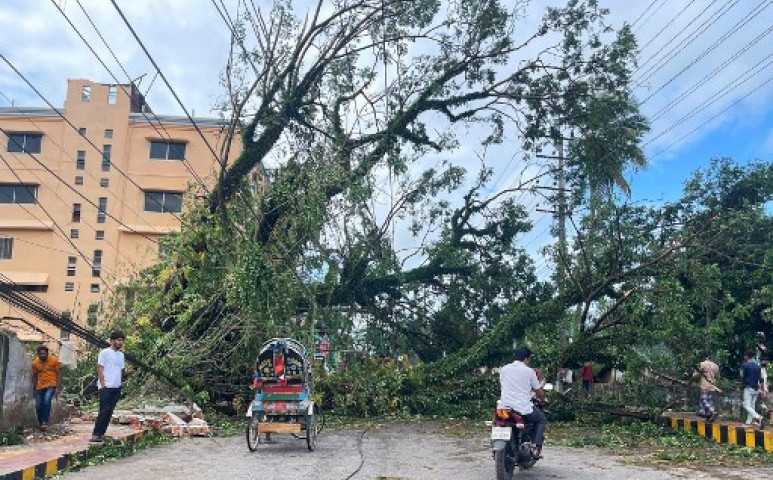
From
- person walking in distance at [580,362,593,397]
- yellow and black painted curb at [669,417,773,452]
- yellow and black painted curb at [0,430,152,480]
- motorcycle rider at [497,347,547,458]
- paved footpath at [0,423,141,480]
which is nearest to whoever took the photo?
yellow and black painted curb at [0,430,152,480]

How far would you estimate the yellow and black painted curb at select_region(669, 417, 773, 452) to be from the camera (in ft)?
38.3

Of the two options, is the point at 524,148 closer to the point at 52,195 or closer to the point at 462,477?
the point at 462,477

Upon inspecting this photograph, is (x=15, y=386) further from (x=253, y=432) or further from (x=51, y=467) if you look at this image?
(x=253, y=432)

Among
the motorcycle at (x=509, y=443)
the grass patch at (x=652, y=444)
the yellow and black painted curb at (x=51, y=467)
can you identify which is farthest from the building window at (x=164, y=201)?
→ the motorcycle at (x=509, y=443)

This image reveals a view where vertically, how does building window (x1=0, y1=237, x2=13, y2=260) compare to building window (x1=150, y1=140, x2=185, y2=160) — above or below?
below

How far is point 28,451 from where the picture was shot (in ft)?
30.1

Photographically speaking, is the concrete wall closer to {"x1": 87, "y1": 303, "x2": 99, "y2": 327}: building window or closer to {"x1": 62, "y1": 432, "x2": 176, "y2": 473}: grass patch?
{"x1": 62, "y1": 432, "x2": 176, "y2": 473}: grass patch

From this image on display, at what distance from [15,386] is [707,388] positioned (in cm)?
1191

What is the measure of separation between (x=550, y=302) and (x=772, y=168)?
24.6 ft

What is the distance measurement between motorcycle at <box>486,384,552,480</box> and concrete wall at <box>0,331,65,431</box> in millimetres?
6910

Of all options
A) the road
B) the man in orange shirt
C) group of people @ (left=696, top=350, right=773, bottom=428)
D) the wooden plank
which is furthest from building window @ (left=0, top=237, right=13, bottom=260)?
group of people @ (left=696, top=350, right=773, bottom=428)

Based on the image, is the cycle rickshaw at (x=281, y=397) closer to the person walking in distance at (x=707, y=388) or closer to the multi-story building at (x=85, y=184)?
the person walking in distance at (x=707, y=388)

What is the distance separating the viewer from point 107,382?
10.3m

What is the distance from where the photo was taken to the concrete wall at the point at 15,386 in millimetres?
10352
